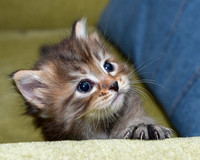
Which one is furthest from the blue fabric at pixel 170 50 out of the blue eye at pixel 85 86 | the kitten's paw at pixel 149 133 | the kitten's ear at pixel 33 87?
the kitten's ear at pixel 33 87

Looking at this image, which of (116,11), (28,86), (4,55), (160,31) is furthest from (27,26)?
(28,86)

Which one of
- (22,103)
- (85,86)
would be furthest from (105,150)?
(22,103)

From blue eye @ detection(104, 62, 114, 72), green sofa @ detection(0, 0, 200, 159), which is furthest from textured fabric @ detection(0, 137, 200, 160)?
blue eye @ detection(104, 62, 114, 72)

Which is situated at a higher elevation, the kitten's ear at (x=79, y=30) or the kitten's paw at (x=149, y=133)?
the kitten's ear at (x=79, y=30)

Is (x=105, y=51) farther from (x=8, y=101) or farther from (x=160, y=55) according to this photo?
(x=8, y=101)

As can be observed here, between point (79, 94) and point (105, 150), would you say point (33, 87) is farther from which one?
point (105, 150)

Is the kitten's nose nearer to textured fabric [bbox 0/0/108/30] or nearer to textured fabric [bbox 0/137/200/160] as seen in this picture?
textured fabric [bbox 0/137/200/160]

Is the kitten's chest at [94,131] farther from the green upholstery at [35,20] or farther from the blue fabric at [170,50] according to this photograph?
the green upholstery at [35,20]

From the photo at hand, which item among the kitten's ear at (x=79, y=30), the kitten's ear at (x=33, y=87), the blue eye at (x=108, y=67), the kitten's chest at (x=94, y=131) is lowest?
the kitten's chest at (x=94, y=131)
